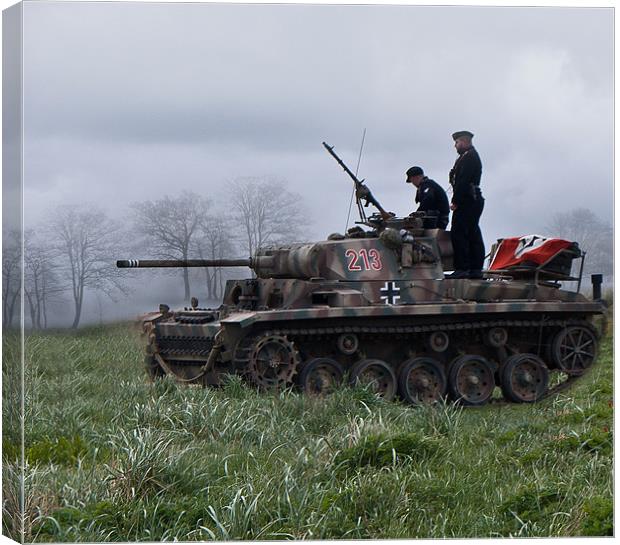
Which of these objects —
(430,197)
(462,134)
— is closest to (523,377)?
(430,197)

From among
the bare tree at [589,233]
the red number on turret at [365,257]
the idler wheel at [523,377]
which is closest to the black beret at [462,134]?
the bare tree at [589,233]

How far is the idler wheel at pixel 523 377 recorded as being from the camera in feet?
52.7

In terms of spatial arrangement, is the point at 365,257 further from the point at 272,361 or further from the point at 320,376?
the point at 272,361

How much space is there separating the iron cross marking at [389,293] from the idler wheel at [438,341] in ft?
2.40

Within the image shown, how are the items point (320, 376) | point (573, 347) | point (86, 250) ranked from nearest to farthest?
point (86, 250)
point (320, 376)
point (573, 347)

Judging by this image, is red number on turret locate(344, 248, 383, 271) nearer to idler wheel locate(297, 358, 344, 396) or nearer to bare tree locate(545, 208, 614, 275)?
idler wheel locate(297, 358, 344, 396)

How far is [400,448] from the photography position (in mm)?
10109

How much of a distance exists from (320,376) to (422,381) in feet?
4.89

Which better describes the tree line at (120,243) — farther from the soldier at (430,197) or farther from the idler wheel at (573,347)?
Result: the idler wheel at (573,347)

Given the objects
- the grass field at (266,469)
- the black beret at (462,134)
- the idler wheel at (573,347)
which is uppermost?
the black beret at (462,134)

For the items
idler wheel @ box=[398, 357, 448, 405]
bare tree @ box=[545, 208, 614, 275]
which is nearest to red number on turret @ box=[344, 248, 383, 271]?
idler wheel @ box=[398, 357, 448, 405]

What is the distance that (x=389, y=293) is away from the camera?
50.3ft

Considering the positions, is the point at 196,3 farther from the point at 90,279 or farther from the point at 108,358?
the point at 108,358

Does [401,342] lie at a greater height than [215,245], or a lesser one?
lesser
